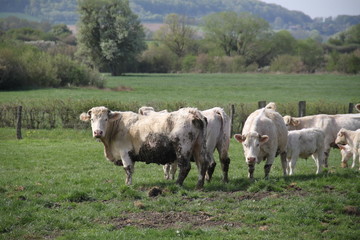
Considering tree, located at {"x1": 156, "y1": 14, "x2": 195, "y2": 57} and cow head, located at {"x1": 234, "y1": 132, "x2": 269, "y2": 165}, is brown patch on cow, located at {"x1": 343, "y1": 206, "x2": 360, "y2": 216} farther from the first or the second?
tree, located at {"x1": 156, "y1": 14, "x2": 195, "y2": 57}

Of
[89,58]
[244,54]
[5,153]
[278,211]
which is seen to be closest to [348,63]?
[244,54]

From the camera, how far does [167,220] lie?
10281mm

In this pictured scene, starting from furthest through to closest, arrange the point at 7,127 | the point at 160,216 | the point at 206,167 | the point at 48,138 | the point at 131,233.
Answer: the point at 7,127
the point at 48,138
the point at 206,167
the point at 160,216
the point at 131,233

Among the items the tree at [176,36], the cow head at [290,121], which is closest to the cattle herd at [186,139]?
the cow head at [290,121]

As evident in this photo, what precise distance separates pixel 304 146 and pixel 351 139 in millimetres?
2956

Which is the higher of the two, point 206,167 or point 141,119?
point 141,119

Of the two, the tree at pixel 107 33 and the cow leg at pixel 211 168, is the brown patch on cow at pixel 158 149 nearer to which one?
the cow leg at pixel 211 168

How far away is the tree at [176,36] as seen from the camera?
Answer: 125875mm

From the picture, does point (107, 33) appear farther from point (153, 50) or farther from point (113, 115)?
point (113, 115)

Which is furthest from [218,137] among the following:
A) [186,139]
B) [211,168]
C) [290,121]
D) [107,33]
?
[107,33]

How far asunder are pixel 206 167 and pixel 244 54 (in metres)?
110

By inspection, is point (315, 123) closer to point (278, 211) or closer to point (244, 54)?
point (278, 211)

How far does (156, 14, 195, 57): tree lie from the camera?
12588 cm

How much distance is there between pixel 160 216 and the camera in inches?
415
